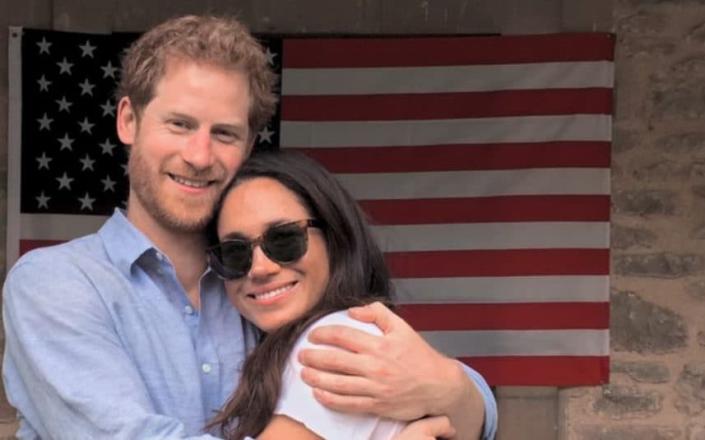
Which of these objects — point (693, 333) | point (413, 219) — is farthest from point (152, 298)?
point (693, 333)

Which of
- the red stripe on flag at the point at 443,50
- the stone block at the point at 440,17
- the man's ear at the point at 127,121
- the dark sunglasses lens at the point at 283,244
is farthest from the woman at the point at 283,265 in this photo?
the stone block at the point at 440,17

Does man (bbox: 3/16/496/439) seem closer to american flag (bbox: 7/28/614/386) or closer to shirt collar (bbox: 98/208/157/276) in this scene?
shirt collar (bbox: 98/208/157/276)

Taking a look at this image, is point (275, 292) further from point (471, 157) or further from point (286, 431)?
point (471, 157)

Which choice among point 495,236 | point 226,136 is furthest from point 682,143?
point 226,136

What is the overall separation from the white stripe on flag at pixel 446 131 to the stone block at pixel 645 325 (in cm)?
72

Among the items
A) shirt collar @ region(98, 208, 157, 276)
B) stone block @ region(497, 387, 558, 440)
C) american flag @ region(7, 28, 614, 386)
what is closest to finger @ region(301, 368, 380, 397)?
shirt collar @ region(98, 208, 157, 276)

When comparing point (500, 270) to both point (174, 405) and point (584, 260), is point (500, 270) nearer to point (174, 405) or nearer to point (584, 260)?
point (584, 260)

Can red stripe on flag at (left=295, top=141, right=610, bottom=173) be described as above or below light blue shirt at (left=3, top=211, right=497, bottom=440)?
above

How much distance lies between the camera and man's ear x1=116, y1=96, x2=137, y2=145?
2.01 m

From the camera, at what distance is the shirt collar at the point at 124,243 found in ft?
6.23

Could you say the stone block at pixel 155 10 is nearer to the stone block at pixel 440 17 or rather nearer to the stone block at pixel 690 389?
the stone block at pixel 440 17

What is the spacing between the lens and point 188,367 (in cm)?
187

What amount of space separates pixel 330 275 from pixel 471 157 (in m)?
2.49

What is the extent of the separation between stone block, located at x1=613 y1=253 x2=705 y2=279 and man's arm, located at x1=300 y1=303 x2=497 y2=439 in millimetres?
2699
